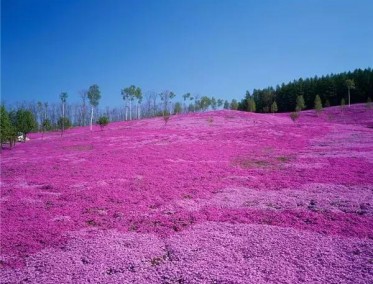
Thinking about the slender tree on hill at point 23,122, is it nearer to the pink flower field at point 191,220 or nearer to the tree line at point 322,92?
the pink flower field at point 191,220

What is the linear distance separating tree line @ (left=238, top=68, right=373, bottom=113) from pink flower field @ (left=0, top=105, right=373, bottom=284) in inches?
3119

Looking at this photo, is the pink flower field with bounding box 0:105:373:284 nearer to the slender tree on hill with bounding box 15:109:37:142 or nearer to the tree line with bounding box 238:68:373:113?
the slender tree on hill with bounding box 15:109:37:142

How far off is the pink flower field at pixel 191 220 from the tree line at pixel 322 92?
7922 centimetres

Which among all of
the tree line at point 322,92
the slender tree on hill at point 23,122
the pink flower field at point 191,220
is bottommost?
the pink flower field at point 191,220

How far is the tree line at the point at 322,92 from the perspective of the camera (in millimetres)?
108125

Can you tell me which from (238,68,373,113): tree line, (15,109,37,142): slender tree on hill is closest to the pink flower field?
(15,109,37,142): slender tree on hill

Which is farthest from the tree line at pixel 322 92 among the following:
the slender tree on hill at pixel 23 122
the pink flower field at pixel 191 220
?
the pink flower field at pixel 191 220

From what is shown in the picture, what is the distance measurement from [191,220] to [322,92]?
11768 centimetres

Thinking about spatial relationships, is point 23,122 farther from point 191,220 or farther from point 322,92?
point 322,92

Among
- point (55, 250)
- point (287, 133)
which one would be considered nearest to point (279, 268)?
point (55, 250)

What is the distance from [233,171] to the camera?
24.7 m

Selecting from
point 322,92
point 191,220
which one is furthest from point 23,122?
point 322,92

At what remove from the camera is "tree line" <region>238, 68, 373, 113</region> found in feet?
355

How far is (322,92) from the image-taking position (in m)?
118
